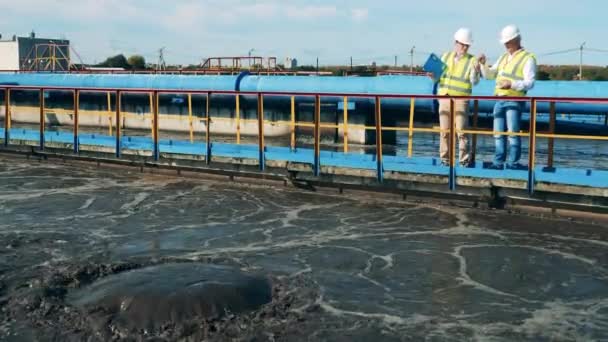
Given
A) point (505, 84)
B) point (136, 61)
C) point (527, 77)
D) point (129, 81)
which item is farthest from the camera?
point (136, 61)

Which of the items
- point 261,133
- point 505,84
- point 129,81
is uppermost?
point 129,81

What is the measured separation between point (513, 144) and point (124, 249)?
179 inches

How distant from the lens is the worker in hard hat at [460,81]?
8.31 m

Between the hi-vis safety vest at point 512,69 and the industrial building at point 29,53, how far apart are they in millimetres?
32046

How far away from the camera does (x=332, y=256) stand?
704 cm

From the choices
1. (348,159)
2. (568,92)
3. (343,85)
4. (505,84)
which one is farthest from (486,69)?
(343,85)

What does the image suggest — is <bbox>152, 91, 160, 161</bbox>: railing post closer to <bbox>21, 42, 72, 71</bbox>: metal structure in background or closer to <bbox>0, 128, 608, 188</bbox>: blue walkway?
<bbox>0, 128, 608, 188</bbox>: blue walkway

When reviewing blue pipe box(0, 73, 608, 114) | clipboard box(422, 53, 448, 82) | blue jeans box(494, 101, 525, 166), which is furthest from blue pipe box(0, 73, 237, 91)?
blue jeans box(494, 101, 525, 166)

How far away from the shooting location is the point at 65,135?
12.9 meters

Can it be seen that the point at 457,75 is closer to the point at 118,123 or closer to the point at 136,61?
the point at 118,123

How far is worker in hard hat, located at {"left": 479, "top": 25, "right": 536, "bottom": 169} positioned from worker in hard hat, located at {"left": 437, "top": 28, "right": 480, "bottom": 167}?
0.16 meters

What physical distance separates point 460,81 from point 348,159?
1.90 metres

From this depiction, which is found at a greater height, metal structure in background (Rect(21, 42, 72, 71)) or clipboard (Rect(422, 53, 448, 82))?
metal structure in background (Rect(21, 42, 72, 71))

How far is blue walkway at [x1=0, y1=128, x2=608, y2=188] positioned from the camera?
8070mm
